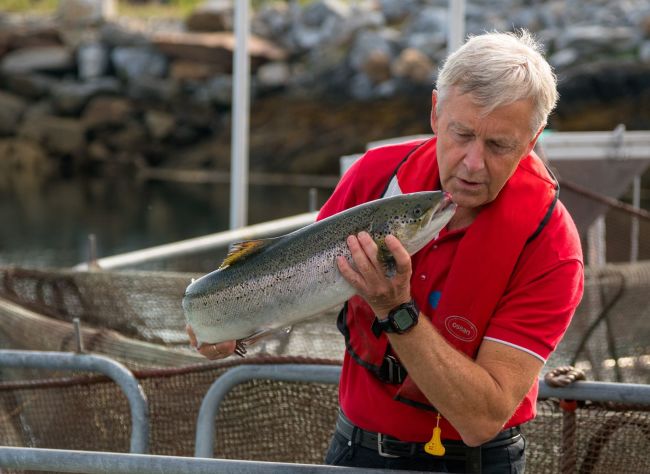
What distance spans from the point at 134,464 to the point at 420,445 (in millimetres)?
806

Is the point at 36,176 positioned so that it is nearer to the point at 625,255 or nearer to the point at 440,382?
the point at 625,255

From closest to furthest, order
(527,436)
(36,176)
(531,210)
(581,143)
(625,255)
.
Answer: (531,210)
(527,436)
(581,143)
(625,255)
(36,176)

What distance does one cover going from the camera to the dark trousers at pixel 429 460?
9.87 ft

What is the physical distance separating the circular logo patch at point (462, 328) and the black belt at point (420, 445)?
0.35 metres

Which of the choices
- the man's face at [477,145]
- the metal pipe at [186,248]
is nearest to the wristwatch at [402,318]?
the man's face at [477,145]

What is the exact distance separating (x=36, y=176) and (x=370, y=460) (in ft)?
107

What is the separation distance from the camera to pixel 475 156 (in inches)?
109

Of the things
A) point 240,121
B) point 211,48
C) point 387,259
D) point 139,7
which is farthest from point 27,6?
point 387,259

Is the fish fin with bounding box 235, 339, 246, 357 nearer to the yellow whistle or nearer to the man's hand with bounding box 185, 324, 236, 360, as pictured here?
the man's hand with bounding box 185, 324, 236, 360

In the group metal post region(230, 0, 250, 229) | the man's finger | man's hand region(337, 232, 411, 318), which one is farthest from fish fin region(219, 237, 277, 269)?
metal post region(230, 0, 250, 229)

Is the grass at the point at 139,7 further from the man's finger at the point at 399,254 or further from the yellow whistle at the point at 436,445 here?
the man's finger at the point at 399,254

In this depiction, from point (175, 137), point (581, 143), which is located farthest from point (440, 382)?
point (175, 137)

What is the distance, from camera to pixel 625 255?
8.74 metres

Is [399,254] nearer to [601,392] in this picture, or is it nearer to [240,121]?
[601,392]
